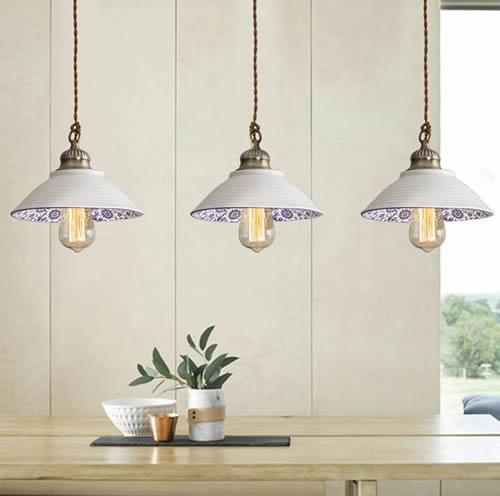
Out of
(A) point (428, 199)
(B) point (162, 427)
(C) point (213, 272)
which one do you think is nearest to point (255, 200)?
Result: (A) point (428, 199)

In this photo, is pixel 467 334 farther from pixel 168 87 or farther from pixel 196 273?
pixel 168 87

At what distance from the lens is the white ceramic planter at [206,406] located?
241 cm

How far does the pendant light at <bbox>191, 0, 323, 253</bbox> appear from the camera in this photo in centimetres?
248

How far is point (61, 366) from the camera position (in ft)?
13.4

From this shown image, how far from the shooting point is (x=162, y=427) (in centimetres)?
242

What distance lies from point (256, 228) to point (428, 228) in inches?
22.3

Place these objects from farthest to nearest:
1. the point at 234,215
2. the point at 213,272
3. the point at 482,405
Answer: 1. the point at 213,272
2. the point at 482,405
3. the point at 234,215

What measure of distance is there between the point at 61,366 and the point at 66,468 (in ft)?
6.68

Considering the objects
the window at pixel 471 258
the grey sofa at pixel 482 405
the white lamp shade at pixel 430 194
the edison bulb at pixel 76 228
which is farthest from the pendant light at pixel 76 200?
the window at pixel 471 258

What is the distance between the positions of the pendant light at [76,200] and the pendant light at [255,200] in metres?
0.27

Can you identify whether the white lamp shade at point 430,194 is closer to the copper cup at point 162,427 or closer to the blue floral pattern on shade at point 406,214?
the blue floral pattern on shade at point 406,214

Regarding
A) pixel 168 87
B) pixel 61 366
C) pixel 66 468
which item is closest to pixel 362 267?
pixel 168 87

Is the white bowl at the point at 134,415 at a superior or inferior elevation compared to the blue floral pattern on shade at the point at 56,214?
inferior

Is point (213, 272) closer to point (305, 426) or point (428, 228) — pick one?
point (305, 426)
